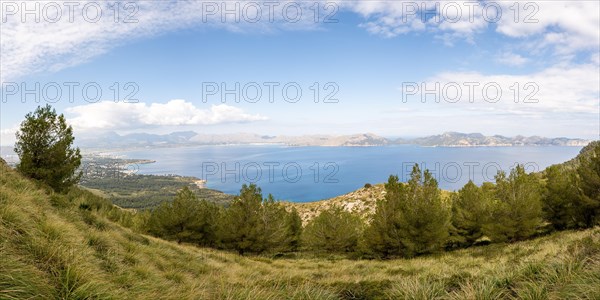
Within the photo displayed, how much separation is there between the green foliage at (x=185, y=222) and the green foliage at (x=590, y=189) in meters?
34.4

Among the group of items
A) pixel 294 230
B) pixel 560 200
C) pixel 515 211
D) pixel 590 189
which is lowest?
pixel 294 230

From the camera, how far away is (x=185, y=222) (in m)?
28.9

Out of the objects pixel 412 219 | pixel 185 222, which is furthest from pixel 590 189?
pixel 185 222

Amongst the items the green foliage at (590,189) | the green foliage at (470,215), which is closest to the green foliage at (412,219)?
the green foliage at (470,215)

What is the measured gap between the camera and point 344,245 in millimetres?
31344

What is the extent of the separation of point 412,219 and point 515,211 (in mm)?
11321

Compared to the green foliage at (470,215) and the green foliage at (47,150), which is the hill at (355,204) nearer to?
the green foliage at (470,215)

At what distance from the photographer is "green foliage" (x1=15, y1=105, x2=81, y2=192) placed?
18.0m

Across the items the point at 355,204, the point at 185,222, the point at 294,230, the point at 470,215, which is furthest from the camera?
the point at 355,204

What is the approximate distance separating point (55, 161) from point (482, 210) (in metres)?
36.3

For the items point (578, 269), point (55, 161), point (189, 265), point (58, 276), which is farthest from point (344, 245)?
point (58, 276)

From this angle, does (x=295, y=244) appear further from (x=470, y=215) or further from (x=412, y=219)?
(x=470, y=215)

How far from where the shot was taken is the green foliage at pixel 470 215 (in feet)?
97.7

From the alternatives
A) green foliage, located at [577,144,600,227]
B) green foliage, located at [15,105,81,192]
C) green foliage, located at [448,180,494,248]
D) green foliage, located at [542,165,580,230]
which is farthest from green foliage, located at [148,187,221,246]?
green foliage, located at [577,144,600,227]
